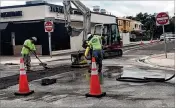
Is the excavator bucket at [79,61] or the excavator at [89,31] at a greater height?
the excavator at [89,31]

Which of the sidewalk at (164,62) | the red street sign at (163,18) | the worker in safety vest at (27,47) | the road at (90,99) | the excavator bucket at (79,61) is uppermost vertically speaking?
the red street sign at (163,18)

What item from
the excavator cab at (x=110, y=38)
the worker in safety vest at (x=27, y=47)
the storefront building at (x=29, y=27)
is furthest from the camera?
the storefront building at (x=29, y=27)

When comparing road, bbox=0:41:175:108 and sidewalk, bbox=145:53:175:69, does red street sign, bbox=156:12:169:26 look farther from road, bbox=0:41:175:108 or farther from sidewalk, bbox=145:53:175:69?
road, bbox=0:41:175:108

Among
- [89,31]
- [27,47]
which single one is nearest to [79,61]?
[27,47]

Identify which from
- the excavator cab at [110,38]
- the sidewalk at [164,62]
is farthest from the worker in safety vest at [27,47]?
the excavator cab at [110,38]

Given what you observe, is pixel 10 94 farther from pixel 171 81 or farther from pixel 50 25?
pixel 50 25

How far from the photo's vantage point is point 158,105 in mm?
7781

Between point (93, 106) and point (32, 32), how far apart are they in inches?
940

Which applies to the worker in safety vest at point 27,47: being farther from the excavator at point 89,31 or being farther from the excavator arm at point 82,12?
the excavator arm at point 82,12

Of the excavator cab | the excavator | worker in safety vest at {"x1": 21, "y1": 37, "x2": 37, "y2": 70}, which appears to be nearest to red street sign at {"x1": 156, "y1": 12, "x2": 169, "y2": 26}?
the excavator

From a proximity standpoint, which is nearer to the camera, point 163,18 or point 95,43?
point 95,43

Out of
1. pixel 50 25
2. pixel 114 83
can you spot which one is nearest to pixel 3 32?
pixel 50 25

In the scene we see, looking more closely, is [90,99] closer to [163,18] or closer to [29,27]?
[163,18]

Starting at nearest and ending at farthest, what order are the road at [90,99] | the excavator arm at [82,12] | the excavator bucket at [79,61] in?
the road at [90,99]
the excavator bucket at [79,61]
the excavator arm at [82,12]
